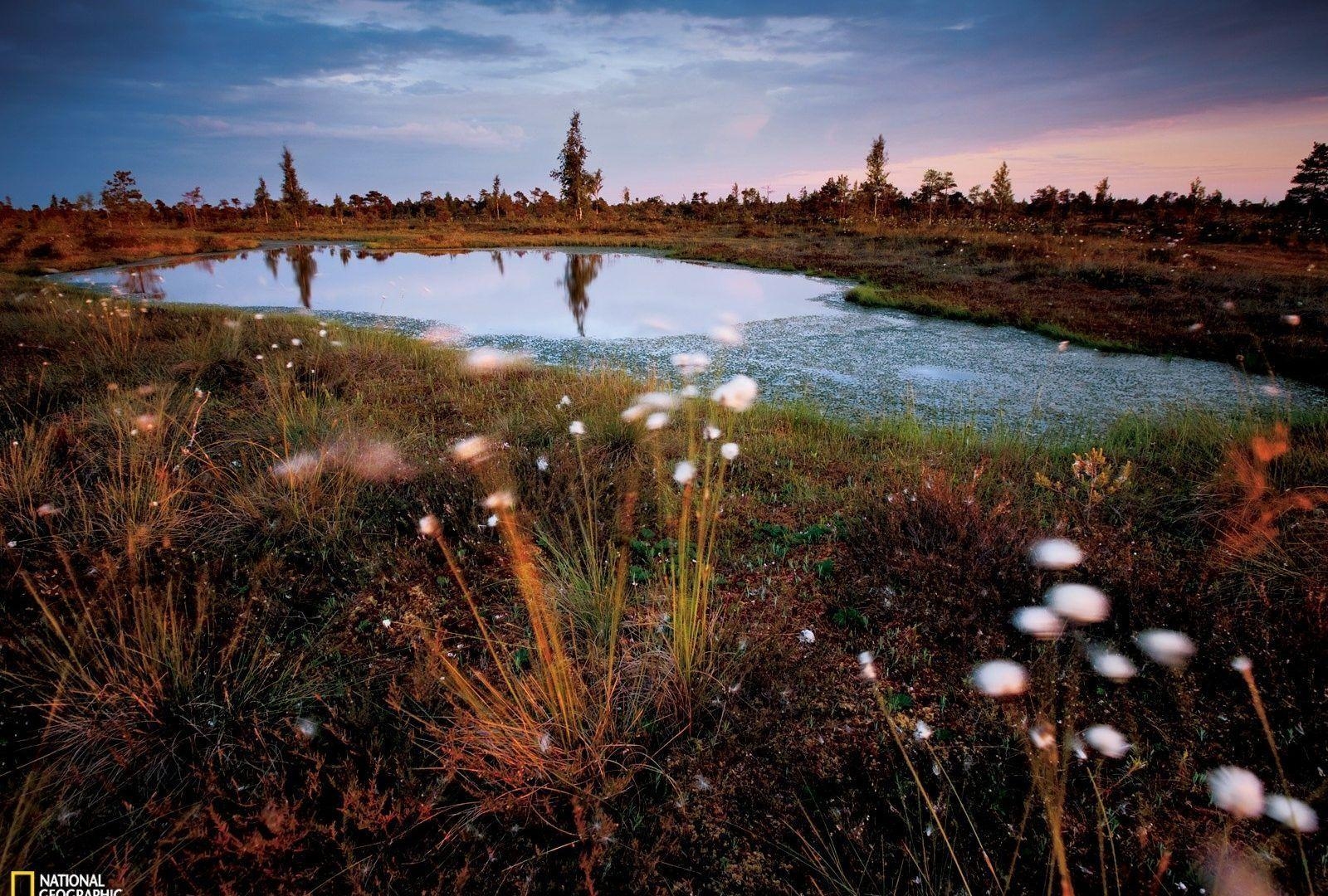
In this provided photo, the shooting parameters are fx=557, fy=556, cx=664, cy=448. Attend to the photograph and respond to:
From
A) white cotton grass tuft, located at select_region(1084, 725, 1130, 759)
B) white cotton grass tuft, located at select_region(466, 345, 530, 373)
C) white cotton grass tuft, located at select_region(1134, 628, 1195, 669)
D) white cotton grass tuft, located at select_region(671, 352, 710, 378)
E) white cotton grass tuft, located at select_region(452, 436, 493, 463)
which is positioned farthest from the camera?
white cotton grass tuft, located at select_region(671, 352, 710, 378)

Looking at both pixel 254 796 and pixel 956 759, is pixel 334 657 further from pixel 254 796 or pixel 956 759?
pixel 956 759

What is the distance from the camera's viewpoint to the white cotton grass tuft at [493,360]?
6855 millimetres

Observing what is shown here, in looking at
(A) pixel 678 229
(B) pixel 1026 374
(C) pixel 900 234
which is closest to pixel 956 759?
(B) pixel 1026 374

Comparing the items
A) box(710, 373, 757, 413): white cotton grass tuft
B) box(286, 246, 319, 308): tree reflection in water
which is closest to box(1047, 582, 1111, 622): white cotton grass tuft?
box(710, 373, 757, 413): white cotton grass tuft

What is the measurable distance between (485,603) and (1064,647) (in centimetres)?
253

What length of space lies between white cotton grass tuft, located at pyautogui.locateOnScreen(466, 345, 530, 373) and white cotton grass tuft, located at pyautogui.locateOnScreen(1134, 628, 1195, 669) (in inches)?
240

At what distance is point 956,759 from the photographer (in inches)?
71.5

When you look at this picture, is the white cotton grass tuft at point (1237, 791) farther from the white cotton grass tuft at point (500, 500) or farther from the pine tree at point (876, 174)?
the pine tree at point (876, 174)

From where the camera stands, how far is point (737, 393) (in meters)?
6.17

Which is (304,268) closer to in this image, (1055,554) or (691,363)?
(691,363)

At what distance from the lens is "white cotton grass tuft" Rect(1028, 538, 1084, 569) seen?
2.63 metres

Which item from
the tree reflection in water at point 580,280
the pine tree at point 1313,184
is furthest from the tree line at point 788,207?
the tree reflection in water at point 580,280

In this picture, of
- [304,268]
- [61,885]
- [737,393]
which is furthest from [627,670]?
[304,268]

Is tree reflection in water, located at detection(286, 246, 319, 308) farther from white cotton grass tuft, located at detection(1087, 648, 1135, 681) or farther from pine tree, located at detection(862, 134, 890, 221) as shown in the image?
pine tree, located at detection(862, 134, 890, 221)
